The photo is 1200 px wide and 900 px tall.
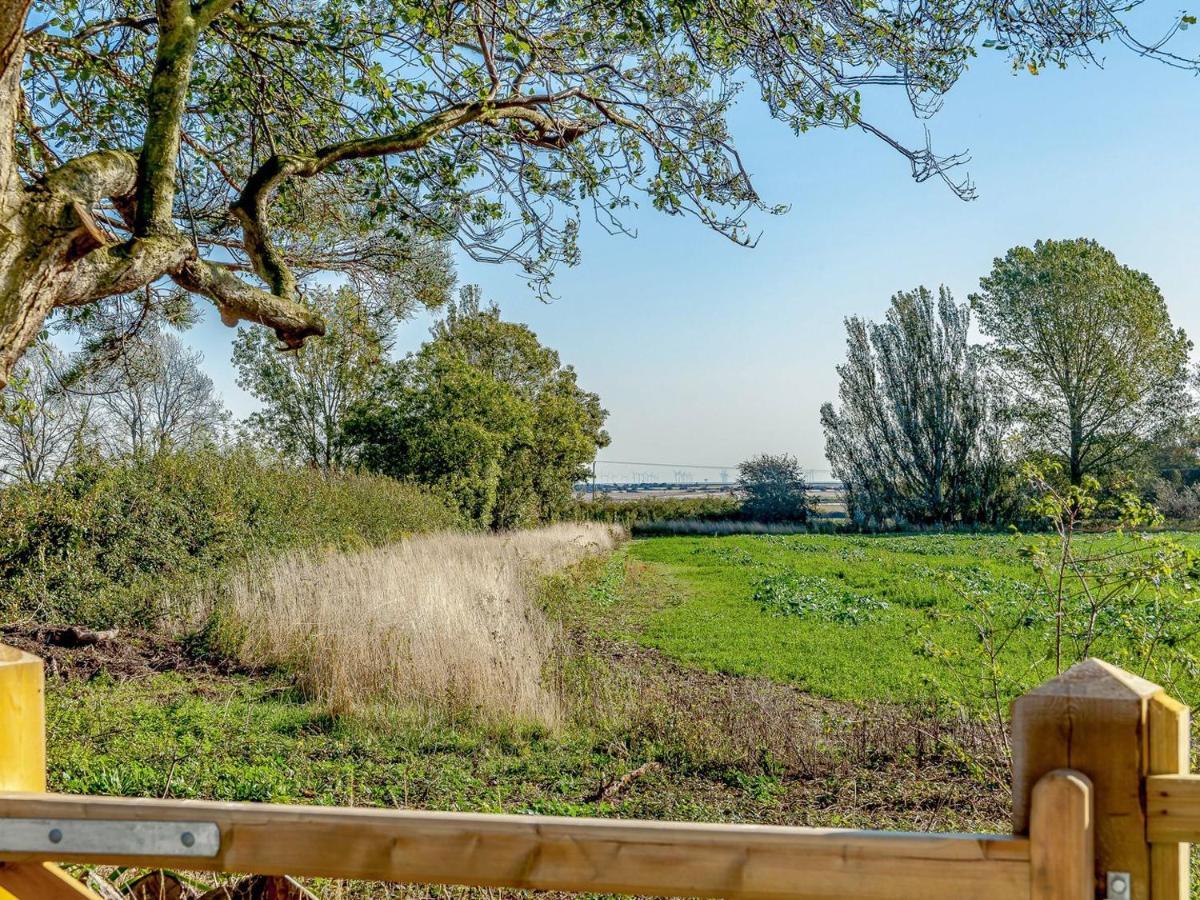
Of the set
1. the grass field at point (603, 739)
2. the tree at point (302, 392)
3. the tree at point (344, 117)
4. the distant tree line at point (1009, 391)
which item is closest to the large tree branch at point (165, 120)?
the tree at point (344, 117)

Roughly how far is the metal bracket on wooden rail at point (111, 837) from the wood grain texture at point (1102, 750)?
1255mm

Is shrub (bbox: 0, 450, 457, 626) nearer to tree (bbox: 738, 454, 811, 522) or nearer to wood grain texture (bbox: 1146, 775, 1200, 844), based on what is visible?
wood grain texture (bbox: 1146, 775, 1200, 844)

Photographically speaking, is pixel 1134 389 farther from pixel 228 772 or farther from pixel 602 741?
pixel 228 772

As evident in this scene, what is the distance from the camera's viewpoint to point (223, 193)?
7508 millimetres

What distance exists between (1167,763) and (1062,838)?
174mm

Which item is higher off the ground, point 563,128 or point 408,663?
point 563,128

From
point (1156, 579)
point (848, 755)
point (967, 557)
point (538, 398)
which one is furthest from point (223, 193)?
point (538, 398)

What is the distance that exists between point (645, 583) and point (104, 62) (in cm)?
1421

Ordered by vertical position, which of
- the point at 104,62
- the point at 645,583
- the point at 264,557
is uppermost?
the point at 104,62

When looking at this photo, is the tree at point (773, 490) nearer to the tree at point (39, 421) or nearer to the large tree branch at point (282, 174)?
the tree at point (39, 421)

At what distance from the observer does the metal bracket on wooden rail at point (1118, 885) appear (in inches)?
43.9

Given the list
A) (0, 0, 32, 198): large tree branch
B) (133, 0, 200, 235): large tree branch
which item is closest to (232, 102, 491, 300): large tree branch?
(133, 0, 200, 235): large tree branch

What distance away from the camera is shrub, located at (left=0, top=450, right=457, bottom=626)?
30.4 feet

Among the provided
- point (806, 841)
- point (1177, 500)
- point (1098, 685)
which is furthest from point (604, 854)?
point (1177, 500)
